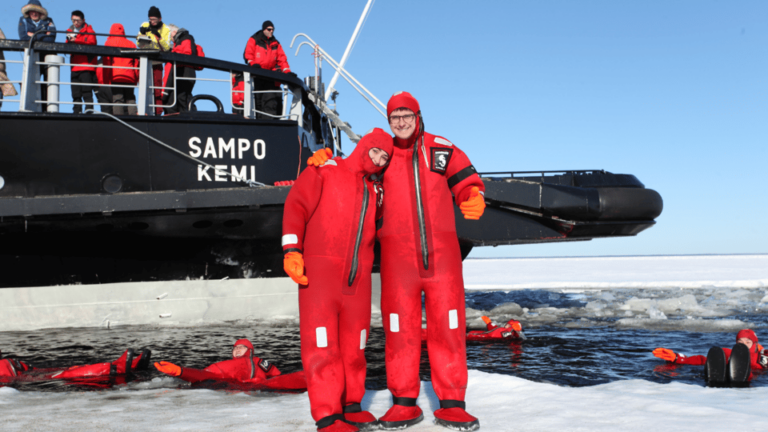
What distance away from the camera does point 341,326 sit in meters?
2.72

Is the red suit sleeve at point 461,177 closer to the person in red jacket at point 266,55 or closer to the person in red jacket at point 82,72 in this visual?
the person in red jacket at point 266,55

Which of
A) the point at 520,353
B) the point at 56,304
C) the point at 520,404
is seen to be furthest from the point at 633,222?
the point at 56,304

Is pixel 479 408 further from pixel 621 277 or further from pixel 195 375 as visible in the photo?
pixel 621 277

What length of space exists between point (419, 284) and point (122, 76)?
17.5ft

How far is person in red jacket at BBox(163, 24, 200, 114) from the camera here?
655cm

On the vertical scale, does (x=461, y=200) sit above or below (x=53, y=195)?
below

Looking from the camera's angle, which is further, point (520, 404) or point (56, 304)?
point (56, 304)

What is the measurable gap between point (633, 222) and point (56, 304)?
7.36 m

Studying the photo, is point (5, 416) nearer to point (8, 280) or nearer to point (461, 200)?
point (461, 200)

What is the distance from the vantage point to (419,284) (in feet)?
9.13

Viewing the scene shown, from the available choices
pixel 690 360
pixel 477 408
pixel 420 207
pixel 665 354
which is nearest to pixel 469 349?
pixel 665 354

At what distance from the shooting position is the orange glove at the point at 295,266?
2.62 m

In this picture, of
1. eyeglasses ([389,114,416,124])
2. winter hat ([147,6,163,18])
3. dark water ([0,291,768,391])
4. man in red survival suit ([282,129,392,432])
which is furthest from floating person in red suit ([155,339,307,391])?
winter hat ([147,6,163,18])

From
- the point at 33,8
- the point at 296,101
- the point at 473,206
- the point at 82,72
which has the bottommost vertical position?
the point at 473,206
